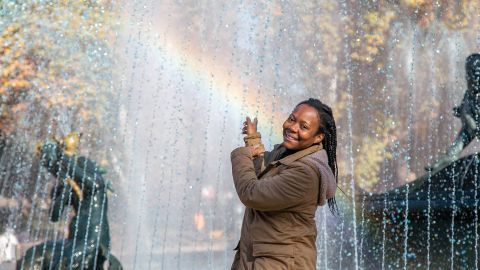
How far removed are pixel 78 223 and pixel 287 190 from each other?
4.09 meters

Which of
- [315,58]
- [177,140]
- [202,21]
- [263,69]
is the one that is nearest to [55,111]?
[177,140]

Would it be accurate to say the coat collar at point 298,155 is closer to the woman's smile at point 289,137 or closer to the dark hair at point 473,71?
the woman's smile at point 289,137

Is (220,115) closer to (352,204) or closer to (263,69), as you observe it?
(263,69)

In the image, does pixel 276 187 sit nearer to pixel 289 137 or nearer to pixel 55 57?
pixel 289 137

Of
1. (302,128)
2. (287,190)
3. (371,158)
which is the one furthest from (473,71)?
(371,158)

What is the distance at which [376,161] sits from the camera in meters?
15.5

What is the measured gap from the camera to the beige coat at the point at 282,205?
180 centimetres

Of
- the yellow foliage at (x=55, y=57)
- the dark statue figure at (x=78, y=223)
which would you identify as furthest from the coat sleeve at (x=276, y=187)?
the yellow foliage at (x=55, y=57)

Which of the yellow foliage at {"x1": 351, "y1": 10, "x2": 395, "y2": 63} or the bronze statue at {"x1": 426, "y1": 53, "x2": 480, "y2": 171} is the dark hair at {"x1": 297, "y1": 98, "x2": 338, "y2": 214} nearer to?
the bronze statue at {"x1": 426, "y1": 53, "x2": 480, "y2": 171}

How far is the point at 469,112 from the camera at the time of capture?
5449 millimetres

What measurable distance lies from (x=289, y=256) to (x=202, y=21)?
50.2ft

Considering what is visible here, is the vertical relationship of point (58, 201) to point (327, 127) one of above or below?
below

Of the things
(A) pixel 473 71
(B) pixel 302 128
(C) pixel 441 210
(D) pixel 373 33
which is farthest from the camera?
(D) pixel 373 33

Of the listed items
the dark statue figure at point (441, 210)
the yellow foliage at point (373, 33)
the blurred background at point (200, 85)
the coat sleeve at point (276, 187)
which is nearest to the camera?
the coat sleeve at point (276, 187)
